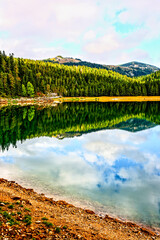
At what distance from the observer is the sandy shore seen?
887 centimetres

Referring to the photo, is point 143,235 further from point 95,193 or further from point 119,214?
point 95,193

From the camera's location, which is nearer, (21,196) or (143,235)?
(143,235)

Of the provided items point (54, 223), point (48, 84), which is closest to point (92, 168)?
point (54, 223)

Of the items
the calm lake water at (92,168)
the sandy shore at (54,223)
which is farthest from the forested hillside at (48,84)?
the sandy shore at (54,223)

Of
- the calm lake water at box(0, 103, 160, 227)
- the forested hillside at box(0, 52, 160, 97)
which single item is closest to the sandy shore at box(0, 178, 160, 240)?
the calm lake water at box(0, 103, 160, 227)

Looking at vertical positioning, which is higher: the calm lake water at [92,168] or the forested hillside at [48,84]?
the forested hillside at [48,84]

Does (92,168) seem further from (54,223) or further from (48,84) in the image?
(48,84)

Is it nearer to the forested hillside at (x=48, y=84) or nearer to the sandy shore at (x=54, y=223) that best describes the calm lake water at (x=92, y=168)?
the sandy shore at (x=54, y=223)

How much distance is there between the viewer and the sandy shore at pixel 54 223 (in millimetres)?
8867

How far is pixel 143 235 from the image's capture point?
10188mm

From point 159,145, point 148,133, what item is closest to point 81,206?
point 159,145

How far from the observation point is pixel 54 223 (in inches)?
397

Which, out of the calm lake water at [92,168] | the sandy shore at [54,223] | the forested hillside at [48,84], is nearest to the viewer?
the sandy shore at [54,223]

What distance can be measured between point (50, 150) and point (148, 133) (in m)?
23.8
